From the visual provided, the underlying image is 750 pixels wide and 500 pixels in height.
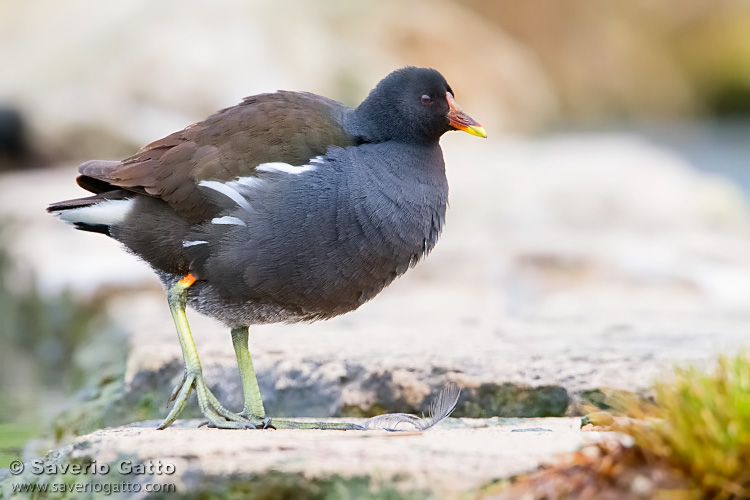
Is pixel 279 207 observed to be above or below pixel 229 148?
below

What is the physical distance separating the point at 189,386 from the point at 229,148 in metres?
1.00

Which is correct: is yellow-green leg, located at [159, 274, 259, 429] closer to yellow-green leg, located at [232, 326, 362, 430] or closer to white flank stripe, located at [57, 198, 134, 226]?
yellow-green leg, located at [232, 326, 362, 430]

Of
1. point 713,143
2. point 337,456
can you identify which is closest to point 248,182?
point 337,456

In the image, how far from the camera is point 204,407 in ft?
12.5

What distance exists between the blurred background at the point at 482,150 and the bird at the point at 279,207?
112cm

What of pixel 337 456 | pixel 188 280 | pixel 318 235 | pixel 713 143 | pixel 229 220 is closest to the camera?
pixel 337 456

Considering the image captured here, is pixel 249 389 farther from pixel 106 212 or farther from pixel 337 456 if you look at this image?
pixel 337 456

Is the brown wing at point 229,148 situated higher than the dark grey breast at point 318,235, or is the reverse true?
the brown wing at point 229,148

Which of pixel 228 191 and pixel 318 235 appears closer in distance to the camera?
pixel 318 235

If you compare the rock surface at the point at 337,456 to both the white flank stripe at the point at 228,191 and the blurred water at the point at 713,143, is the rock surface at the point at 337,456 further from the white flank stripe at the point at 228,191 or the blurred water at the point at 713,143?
the blurred water at the point at 713,143

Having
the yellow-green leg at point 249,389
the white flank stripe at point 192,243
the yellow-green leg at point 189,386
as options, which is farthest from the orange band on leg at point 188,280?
the yellow-green leg at point 249,389

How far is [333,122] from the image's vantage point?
4.00m

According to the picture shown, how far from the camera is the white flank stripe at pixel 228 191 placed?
12.4 ft

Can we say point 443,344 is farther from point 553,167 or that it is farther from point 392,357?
point 553,167
